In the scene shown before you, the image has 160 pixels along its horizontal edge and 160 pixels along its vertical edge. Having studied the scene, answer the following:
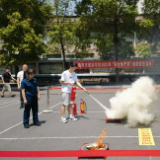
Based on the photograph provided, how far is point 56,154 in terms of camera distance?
473cm

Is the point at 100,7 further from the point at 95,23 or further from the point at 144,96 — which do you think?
the point at 144,96

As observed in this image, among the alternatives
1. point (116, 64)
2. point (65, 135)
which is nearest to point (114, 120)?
point (65, 135)

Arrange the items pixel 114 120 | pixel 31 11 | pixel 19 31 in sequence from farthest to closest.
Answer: pixel 31 11 → pixel 19 31 → pixel 114 120

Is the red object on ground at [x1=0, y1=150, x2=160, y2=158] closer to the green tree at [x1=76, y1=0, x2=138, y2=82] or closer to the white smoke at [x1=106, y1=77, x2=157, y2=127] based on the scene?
the white smoke at [x1=106, y1=77, x2=157, y2=127]

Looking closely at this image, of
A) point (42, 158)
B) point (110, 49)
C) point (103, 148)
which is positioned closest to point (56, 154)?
point (42, 158)

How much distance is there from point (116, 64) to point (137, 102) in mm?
17572

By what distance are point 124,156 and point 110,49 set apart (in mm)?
23232

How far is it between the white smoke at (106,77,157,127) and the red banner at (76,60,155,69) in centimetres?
1695

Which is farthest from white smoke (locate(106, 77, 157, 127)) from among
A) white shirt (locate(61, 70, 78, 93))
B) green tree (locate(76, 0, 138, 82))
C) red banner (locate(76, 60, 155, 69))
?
red banner (locate(76, 60, 155, 69))

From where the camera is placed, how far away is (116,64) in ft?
78.3

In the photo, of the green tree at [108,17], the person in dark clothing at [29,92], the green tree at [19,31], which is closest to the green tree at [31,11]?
the green tree at [19,31]

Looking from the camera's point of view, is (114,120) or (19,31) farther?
(19,31)

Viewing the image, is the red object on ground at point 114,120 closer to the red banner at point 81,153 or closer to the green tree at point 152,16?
the red banner at point 81,153

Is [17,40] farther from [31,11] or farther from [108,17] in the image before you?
[108,17]
